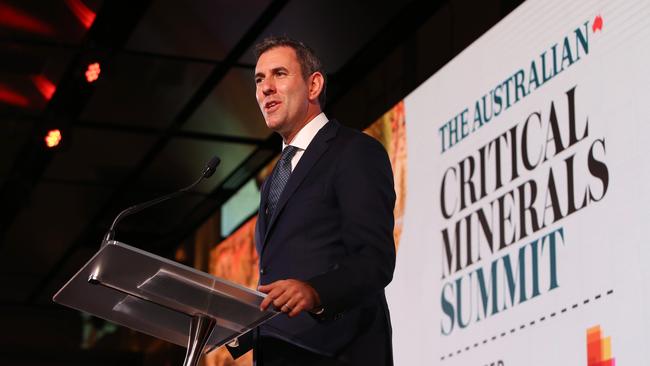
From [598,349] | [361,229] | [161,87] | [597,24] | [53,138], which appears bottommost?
[361,229]

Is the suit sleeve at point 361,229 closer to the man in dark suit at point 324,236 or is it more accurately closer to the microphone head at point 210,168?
the man in dark suit at point 324,236

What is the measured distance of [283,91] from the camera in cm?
205

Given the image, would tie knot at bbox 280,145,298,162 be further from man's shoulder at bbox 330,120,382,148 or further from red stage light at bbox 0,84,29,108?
red stage light at bbox 0,84,29,108

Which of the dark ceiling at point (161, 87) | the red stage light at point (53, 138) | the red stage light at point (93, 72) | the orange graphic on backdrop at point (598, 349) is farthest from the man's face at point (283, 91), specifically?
the red stage light at point (53, 138)

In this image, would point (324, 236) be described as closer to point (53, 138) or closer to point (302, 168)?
point (302, 168)

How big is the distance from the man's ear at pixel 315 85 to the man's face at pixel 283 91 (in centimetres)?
1

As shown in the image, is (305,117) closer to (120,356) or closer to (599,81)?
(599,81)

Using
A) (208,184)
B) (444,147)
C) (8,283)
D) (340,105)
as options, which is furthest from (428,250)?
(8,283)

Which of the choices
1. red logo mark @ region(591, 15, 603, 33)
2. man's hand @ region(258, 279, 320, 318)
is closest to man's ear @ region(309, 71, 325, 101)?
man's hand @ region(258, 279, 320, 318)

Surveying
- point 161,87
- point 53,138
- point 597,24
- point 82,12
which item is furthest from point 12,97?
point 597,24

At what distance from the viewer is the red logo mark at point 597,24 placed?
10.9ft

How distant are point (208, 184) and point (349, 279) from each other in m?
5.74

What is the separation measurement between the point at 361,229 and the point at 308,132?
0.30m

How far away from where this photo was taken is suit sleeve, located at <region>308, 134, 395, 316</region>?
5.77 feet
